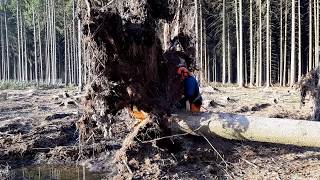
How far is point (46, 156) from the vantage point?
8.70 meters

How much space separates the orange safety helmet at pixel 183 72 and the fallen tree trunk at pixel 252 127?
2.58 feet

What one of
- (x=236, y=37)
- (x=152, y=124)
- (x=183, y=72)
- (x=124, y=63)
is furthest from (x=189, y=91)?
(x=236, y=37)

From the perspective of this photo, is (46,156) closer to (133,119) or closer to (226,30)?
(133,119)

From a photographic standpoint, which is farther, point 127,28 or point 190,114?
point 190,114

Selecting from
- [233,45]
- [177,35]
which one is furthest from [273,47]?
[177,35]

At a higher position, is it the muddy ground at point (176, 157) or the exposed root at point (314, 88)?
the exposed root at point (314, 88)

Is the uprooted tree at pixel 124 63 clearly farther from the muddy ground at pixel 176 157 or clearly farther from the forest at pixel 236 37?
the forest at pixel 236 37

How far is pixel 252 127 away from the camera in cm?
714

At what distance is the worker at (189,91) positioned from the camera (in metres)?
7.96

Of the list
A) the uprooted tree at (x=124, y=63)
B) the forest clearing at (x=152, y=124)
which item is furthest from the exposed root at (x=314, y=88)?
the uprooted tree at (x=124, y=63)

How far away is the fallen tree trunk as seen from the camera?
6770 millimetres

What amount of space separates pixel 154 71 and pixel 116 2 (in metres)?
1.39

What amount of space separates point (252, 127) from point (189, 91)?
5.11ft

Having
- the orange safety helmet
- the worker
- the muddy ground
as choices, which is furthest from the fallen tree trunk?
the orange safety helmet
